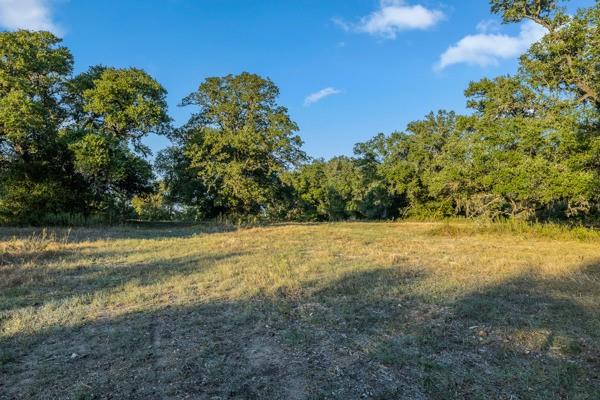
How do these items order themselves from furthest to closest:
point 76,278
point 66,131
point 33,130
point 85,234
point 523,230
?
1. point 66,131
2. point 33,130
3. point 523,230
4. point 85,234
5. point 76,278

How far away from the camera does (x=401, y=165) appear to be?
41.1 meters

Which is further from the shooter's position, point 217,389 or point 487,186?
point 487,186

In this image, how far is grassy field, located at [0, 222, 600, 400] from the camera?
3660 mm

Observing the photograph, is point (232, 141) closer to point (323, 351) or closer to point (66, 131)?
point (66, 131)

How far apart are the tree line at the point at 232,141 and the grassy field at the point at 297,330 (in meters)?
8.97

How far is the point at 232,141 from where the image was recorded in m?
26.7

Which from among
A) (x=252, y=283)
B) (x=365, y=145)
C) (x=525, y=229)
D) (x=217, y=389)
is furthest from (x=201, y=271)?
(x=365, y=145)

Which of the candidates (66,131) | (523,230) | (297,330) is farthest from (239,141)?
(297,330)

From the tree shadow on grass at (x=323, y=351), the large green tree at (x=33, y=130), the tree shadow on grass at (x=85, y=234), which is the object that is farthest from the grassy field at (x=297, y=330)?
the large green tree at (x=33, y=130)

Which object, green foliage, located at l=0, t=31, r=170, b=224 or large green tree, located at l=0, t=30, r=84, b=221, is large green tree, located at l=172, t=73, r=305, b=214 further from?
large green tree, located at l=0, t=30, r=84, b=221

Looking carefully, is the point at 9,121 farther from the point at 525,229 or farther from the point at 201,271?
the point at 525,229

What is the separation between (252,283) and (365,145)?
135 ft

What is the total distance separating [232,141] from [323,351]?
926 inches

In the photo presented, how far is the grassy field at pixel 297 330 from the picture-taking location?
12.0 ft
